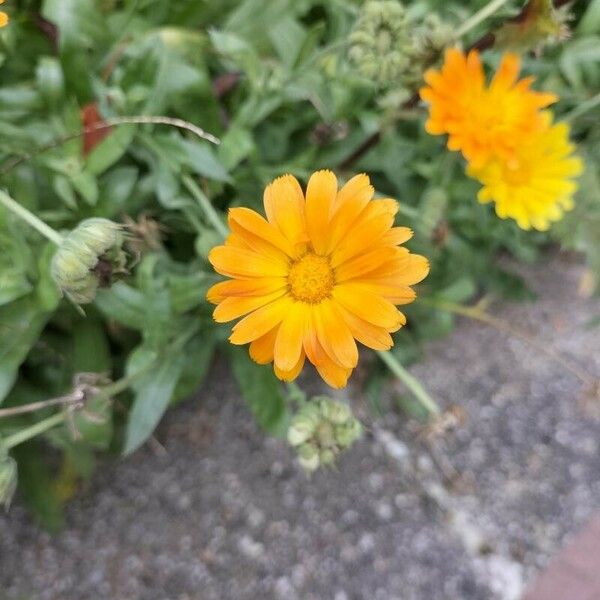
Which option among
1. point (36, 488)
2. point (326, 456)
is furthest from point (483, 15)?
point (36, 488)

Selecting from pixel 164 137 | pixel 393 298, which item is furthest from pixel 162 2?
pixel 393 298

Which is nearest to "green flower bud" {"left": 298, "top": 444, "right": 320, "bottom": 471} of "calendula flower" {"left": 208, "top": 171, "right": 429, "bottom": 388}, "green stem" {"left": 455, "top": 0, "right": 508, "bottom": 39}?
"calendula flower" {"left": 208, "top": 171, "right": 429, "bottom": 388}

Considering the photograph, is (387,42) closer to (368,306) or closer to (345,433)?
(368,306)

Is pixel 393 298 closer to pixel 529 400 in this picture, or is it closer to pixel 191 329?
pixel 191 329

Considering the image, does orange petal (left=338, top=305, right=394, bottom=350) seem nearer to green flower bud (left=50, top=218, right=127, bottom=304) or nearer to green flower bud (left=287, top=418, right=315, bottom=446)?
green flower bud (left=287, top=418, right=315, bottom=446)

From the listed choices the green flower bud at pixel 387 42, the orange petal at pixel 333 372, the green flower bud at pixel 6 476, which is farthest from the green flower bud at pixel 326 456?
the green flower bud at pixel 387 42

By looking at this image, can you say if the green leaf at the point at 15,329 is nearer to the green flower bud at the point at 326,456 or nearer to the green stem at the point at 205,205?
the green stem at the point at 205,205
